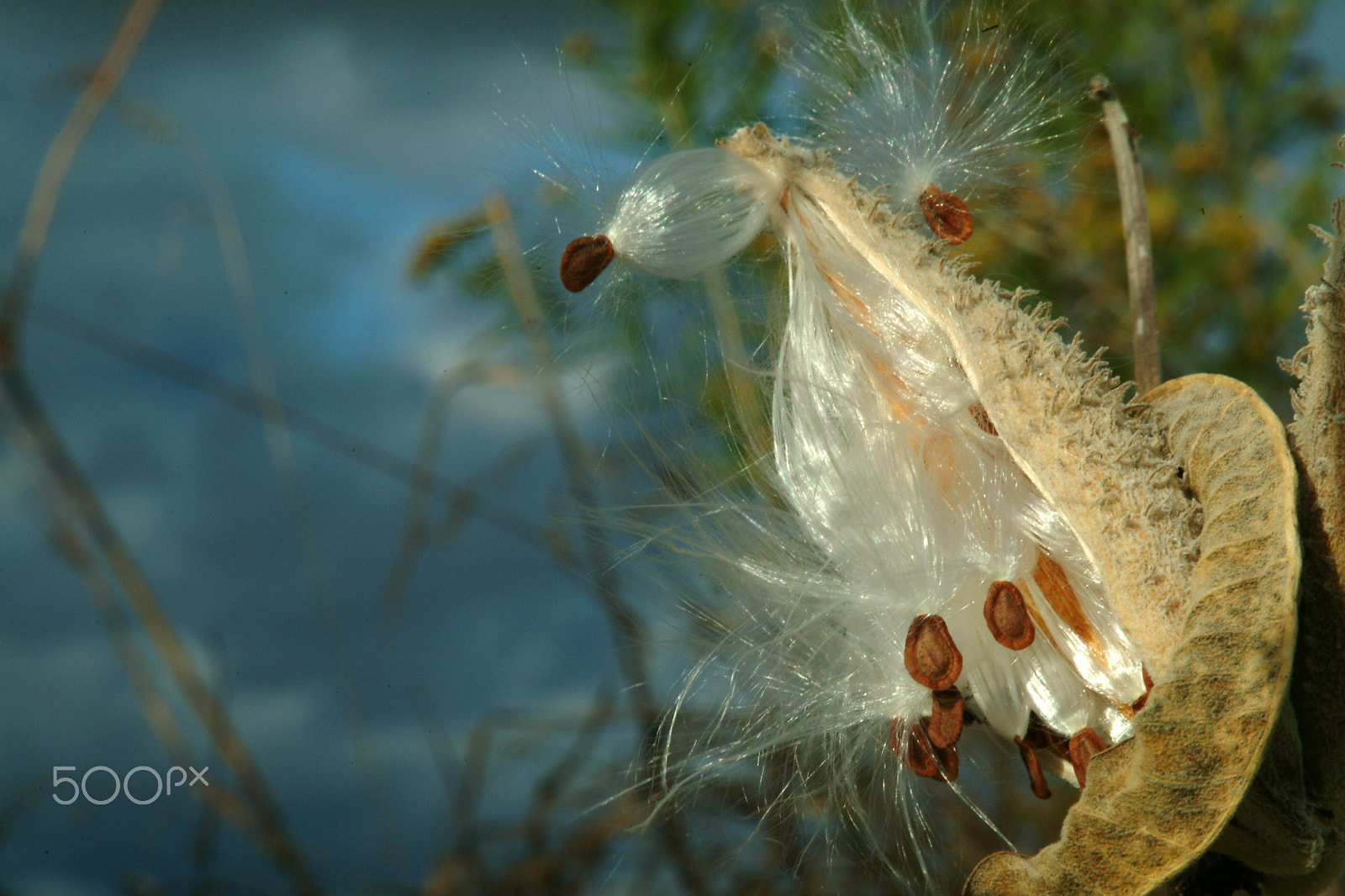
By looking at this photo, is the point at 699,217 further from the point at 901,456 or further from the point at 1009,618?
the point at 1009,618

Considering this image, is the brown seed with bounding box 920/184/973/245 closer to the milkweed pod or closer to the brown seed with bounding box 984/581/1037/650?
the milkweed pod

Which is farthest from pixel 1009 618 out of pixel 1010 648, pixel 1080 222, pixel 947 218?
pixel 1080 222

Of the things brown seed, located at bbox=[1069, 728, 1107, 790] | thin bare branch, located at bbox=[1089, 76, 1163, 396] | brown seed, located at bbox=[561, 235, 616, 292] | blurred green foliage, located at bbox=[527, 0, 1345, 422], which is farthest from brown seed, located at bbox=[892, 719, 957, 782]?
blurred green foliage, located at bbox=[527, 0, 1345, 422]

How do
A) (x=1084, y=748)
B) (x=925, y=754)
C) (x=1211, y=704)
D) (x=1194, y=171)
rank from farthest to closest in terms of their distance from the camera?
(x=1194, y=171)
(x=925, y=754)
(x=1084, y=748)
(x=1211, y=704)

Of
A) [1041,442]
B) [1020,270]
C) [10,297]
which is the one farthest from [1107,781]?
[10,297]

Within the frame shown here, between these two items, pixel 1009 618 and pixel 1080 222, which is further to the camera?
pixel 1080 222
